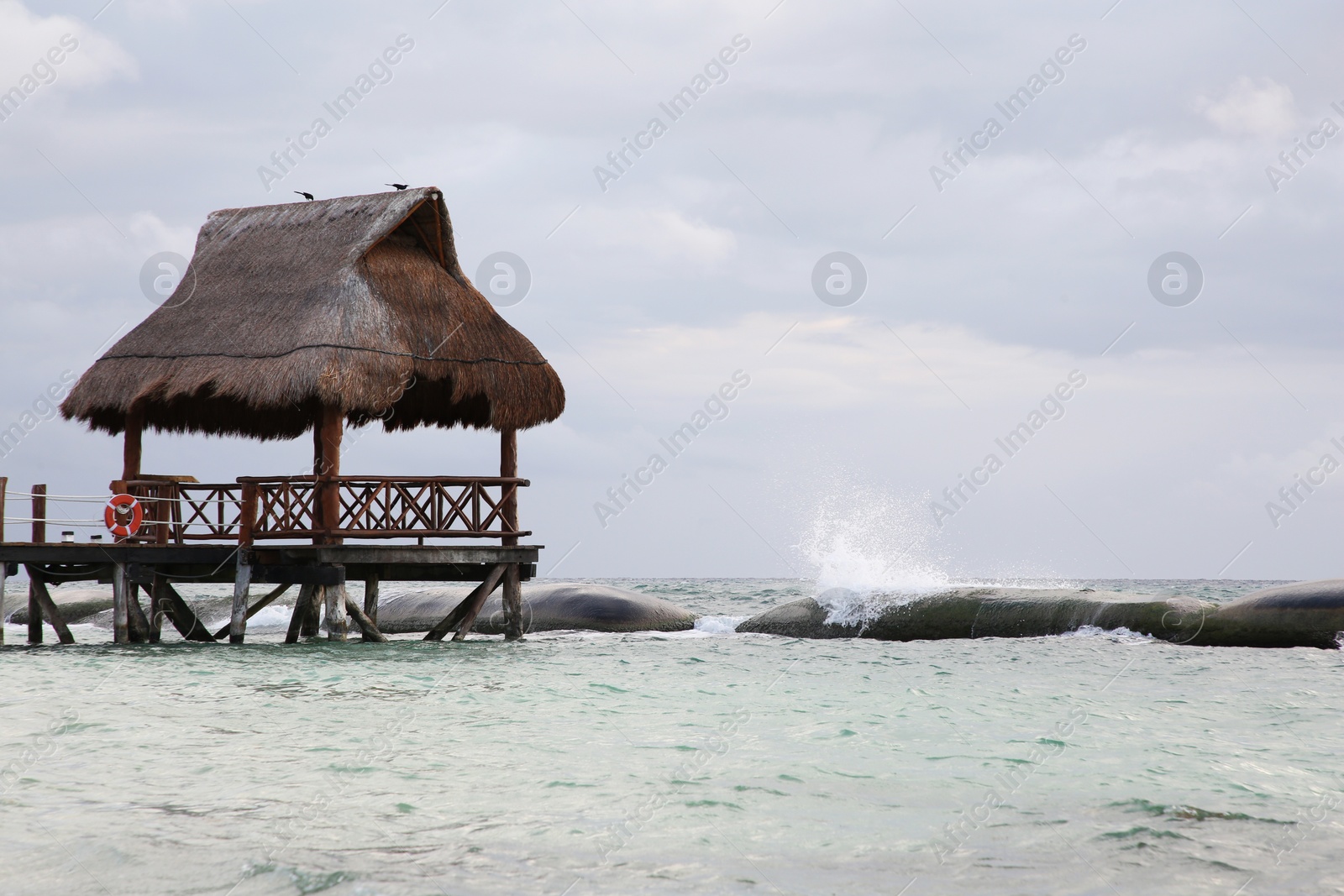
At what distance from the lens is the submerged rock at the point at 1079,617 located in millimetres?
18219

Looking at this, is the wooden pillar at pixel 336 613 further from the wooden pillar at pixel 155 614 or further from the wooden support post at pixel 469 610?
the wooden pillar at pixel 155 614

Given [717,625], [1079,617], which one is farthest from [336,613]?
[1079,617]

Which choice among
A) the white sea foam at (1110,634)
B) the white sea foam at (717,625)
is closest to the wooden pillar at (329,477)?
the white sea foam at (717,625)

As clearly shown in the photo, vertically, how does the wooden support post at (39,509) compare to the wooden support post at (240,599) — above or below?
above

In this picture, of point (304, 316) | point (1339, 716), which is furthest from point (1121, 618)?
point (304, 316)

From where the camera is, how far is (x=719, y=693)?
1238cm

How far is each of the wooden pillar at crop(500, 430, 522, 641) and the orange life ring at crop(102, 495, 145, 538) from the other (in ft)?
16.3

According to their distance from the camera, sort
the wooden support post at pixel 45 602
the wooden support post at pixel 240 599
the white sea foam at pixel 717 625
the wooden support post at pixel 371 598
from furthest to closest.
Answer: the white sea foam at pixel 717 625
the wooden support post at pixel 371 598
the wooden support post at pixel 45 602
the wooden support post at pixel 240 599

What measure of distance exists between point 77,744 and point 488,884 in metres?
4.58

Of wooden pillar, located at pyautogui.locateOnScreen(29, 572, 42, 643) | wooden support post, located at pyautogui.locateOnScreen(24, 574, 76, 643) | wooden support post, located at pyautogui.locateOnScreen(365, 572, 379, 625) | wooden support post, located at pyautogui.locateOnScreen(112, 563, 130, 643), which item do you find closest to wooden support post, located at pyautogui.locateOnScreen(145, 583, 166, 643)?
wooden support post, located at pyautogui.locateOnScreen(112, 563, 130, 643)

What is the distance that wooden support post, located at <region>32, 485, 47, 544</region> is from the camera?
17484mm

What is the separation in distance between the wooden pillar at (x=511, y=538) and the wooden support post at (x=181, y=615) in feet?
14.2

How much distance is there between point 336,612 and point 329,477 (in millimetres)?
1938

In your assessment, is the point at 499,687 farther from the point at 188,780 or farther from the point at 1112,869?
the point at 1112,869
